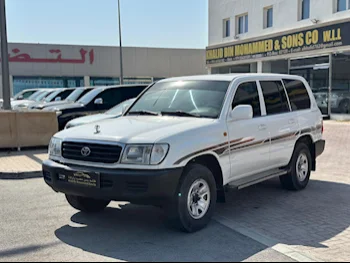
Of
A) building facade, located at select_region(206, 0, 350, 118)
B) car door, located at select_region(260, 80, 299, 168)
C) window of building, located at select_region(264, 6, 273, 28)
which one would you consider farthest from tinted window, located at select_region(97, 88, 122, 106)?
window of building, located at select_region(264, 6, 273, 28)

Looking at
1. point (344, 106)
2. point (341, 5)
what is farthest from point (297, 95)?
point (341, 5)

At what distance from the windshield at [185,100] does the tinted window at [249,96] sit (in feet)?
0.73

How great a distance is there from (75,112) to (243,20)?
15993 millimetres

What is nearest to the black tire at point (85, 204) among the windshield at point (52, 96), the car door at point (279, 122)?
the car door at point (279, 122)

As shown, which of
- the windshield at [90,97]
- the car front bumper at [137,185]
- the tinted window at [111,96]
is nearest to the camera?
the car front bumper at [137,185]

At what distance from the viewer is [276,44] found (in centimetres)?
2266

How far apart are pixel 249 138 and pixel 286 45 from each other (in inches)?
691

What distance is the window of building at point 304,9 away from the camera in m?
21.4

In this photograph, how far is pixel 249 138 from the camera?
5.75 m

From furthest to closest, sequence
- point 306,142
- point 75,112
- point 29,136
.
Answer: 1. point 75,112
2. point 29,136
3. point 306,142

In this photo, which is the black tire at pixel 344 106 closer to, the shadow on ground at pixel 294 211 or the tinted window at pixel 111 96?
the tinted window at pixel 111 96

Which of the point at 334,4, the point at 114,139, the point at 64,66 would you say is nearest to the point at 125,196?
the point at 114,139

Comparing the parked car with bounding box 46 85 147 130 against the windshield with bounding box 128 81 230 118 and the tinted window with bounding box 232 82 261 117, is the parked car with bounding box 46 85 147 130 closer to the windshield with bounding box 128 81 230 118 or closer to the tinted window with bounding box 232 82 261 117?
the windshield with bounding box 128 81 230 118

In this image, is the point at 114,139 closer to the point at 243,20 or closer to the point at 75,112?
the point at 75,112
